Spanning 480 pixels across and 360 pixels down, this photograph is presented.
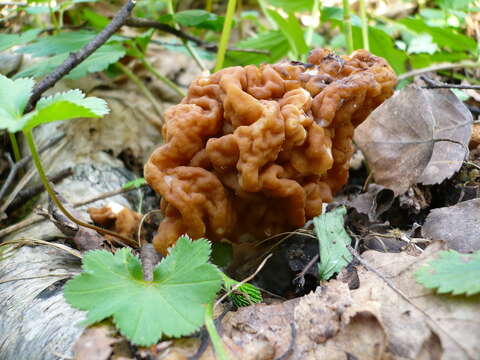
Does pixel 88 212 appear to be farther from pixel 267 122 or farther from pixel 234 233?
pixel 267 122

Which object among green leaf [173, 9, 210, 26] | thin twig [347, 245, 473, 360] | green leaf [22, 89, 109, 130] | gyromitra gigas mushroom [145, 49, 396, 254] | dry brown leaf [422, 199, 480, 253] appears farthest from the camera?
green leaf [173, 9, 210, 26]

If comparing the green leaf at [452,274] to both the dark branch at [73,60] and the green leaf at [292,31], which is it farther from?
the green leaf at [292,31]

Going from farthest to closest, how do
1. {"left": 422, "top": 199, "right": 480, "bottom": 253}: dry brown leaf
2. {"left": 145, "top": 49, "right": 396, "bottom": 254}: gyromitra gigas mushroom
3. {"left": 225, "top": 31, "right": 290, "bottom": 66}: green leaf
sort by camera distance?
{"left": 225, "top": 31, "right": 290, "bottom": 66}: green leaf → {"left": 145, "top": 49, "right": 396, "bottom": 254}: gyromitra gigas mushroom → {"left": 422, "top": 199, "right": 480, "bottom": 253}: dry brown leaf

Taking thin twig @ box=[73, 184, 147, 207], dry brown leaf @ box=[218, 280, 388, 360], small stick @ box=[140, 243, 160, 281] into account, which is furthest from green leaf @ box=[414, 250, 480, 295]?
thin twig @ box=[73, 184, 147, 207]

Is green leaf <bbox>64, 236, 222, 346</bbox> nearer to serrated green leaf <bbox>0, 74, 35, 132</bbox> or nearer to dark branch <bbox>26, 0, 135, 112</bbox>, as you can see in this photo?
serrated green leaf <bbox>0, 74, 35, 132</bbox>

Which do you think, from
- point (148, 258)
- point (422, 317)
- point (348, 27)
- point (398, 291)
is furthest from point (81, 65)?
point (422, 317)

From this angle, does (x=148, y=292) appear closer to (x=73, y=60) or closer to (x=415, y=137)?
(x=73, y=60)

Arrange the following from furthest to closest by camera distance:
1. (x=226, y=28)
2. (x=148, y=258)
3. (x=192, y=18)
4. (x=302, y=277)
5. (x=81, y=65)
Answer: (x=192, y=18) → (x=226, y=28) → (x=81, y=65) → (x=148, y=258) → (x=302, y=277)
